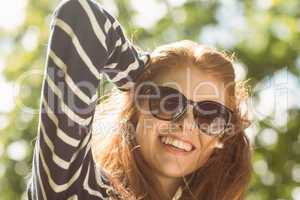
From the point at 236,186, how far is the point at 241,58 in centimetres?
804

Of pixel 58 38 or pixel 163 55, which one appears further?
pixel 163 55

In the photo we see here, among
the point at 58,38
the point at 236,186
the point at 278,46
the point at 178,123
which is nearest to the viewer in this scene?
the point at 58,38

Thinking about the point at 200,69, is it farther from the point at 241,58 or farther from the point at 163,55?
the point at 241,58

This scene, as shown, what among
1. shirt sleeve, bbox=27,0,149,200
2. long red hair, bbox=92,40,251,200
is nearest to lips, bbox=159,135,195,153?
long red hair, bbox=92,40,251,200

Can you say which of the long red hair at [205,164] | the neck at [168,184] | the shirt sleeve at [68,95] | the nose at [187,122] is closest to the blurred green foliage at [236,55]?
the long red hair at [205,164]

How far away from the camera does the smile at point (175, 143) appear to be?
9.07 feet

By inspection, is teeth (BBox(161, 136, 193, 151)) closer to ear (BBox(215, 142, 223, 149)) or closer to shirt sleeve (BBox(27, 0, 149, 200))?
ear (BBox(215, 142, 223, 149))

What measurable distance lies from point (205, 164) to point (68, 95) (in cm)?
110

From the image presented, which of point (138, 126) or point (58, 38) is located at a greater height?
point (58, 38)

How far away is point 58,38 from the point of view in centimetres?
199

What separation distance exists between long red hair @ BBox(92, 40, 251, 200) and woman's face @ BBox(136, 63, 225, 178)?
38 millimetres

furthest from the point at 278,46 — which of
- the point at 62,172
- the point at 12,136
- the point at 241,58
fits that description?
the point at 62,172

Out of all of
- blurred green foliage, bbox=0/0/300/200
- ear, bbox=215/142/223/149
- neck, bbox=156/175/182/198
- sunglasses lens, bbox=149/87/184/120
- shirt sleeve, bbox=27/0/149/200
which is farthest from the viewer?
blurred green foliage, bbox=0/0/300/200

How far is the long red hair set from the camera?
2.76 meters
